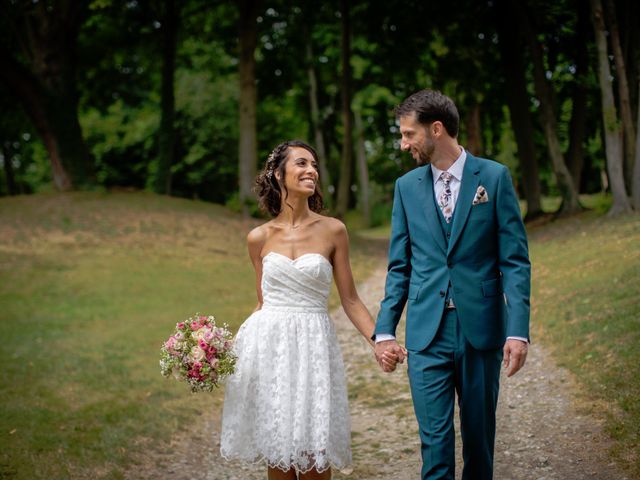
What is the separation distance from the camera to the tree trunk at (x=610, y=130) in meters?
17.1

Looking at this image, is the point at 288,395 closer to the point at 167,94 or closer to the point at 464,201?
the point at 464,201

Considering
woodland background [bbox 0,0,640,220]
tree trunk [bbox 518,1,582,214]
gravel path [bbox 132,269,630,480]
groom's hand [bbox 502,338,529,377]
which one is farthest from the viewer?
woodland background [bbox 0,0,640,220]

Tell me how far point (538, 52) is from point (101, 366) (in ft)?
52.2

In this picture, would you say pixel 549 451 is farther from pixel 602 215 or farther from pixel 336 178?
pixel 336 178

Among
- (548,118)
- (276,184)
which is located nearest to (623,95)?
(548,118)

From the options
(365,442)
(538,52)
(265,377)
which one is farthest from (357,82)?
(265,377)

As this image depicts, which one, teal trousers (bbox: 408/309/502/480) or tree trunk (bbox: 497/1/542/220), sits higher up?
tree trunk (bbox: 497/1/542/220)

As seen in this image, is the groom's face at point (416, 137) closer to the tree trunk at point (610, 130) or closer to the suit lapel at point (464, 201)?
the suit lapel at point (464, 201)

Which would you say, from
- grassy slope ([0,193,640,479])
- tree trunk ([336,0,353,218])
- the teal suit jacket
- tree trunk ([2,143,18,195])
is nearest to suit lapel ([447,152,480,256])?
the teal suit jacket

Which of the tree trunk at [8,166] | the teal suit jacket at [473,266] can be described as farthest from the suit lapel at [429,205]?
the tree trunk at [8,166]

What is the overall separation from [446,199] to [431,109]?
48 cm

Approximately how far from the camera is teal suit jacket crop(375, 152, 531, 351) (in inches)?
147

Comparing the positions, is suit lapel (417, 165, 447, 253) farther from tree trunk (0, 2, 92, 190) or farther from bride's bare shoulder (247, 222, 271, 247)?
tree trunk (0, 2, 92, 190)

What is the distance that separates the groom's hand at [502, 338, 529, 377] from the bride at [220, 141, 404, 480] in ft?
2.98
